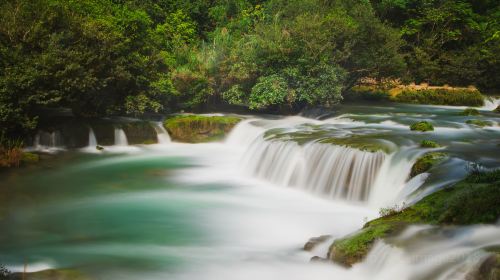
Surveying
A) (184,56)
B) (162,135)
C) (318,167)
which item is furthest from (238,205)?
(184,56)

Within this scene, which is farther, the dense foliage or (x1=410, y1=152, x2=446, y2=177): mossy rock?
the dense foliage

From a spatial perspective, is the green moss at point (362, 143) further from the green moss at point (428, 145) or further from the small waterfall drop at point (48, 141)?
the small waterfall drop at point (48, 141)

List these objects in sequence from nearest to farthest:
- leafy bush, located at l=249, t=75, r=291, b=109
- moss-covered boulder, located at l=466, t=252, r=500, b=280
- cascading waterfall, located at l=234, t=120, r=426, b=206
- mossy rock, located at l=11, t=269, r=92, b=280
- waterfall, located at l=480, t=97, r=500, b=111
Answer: moss-covered boulder, located at l=466, t=252, r=500, b=280
mossy rock, located at l=11, t=269, r=92, b=280
cascading waterfall, located at l=234, t=120, r=426, b=206
leafy bush, located at l=249, t=75, r=291, b=109
waterfall, located at l=480, t=97, r=500, b=111

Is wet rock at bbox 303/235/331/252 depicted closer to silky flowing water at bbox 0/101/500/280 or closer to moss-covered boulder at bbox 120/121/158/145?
silky flowing water at bbox 0/101/500/280

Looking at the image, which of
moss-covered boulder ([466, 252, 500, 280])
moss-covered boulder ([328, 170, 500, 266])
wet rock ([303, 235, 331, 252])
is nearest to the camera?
moss-covered boulder ([466, 252, 500, 280])

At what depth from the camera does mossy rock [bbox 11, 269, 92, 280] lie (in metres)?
7.93

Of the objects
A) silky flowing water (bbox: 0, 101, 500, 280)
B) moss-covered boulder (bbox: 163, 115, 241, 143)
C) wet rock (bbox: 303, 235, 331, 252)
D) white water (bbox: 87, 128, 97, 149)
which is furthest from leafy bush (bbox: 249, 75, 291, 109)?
wet rock (bbox: 303, 235, 331, 252)

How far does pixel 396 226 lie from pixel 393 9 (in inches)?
1297

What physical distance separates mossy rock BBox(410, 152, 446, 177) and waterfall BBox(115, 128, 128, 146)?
13.4m

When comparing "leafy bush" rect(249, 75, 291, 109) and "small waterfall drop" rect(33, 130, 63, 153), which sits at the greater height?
"leafy bush" rect(249, 75, 291, 109)

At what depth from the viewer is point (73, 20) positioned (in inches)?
774

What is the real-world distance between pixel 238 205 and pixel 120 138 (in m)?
9.72

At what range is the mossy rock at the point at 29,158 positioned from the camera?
17328mm

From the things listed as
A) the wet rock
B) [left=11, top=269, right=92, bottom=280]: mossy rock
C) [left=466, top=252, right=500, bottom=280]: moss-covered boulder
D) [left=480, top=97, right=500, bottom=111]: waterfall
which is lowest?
[left=11, top=269, right=92, bottom=280]: mossy rock
